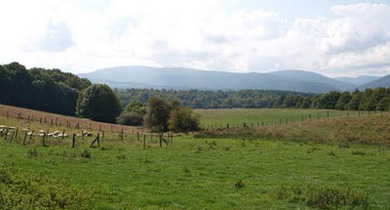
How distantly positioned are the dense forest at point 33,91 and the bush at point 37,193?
3910 inches

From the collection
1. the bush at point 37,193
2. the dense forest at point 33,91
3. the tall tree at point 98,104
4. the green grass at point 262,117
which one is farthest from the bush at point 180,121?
the bush at point 37,193

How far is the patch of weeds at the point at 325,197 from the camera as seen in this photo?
1664 cm

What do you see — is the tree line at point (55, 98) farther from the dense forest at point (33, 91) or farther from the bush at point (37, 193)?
the bush at point (37, 193)

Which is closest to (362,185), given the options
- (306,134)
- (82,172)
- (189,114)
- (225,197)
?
(225,197)

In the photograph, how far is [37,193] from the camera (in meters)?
15.1

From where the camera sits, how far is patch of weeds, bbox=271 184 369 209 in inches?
655

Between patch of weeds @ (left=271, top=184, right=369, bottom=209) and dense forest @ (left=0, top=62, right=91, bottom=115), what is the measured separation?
104842 mm

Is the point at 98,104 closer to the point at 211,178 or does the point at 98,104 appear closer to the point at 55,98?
the point at 55,98

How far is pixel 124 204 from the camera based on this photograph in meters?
15.5

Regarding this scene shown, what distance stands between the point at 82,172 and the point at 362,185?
1589 centimetres

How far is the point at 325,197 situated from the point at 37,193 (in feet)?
40.1

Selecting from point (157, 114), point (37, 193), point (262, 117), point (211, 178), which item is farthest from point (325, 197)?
point (262, 117)

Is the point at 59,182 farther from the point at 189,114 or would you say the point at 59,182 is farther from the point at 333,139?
the point at 189,114

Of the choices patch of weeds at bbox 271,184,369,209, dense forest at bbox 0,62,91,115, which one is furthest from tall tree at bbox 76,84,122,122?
patch of weeds at bbox 271,184,369,209
